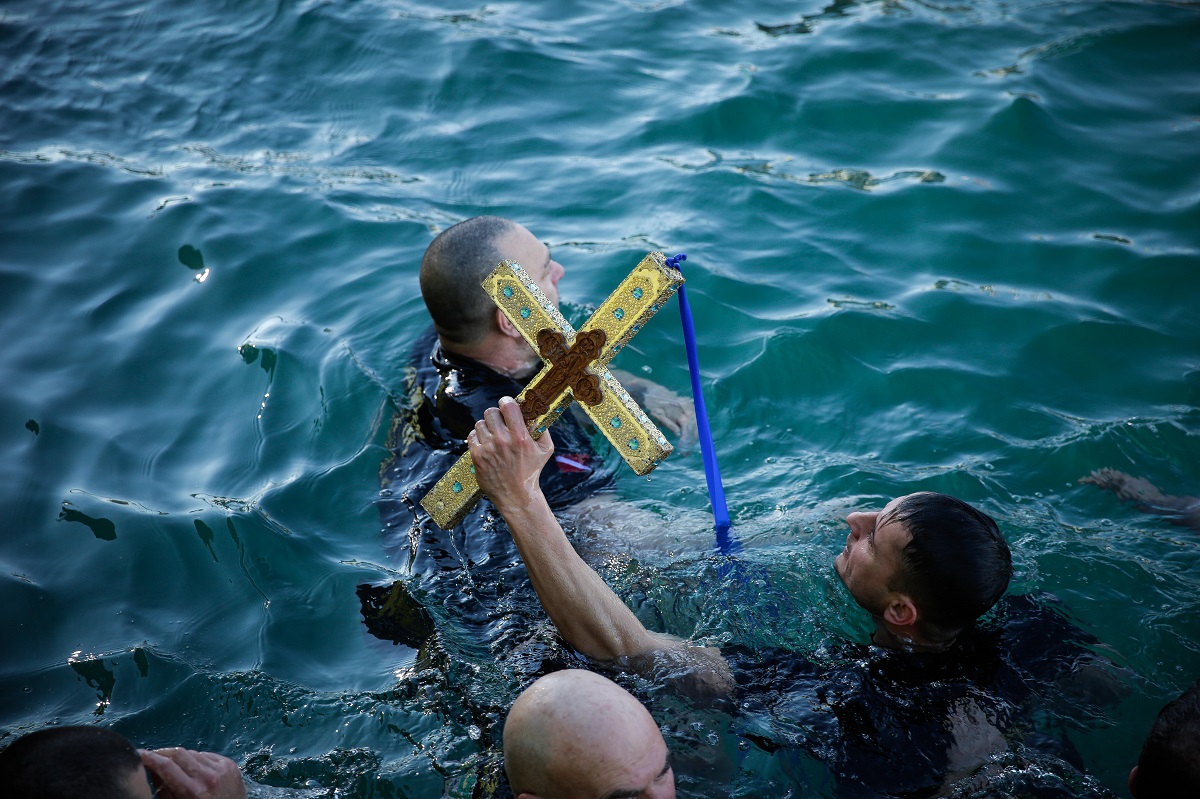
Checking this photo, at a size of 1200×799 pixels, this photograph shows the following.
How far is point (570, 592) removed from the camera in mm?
3865

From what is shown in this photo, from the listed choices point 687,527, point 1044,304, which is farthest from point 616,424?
point 1044,304

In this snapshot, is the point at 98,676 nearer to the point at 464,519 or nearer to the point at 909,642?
the point at 464,519

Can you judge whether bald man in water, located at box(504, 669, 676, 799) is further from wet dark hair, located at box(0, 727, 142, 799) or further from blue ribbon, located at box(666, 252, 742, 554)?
blue ribbon, located at box(666, 252, 742, 554)

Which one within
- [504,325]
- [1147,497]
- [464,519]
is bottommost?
[1147,497]

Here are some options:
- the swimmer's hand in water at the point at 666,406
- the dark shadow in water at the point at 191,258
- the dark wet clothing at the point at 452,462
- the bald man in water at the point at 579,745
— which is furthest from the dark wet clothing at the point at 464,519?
the dark shadow in water at the point at 191,258

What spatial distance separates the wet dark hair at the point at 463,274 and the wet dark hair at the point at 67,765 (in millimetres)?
2807

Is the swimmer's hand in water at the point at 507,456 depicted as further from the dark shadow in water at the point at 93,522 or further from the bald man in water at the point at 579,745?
the dark shadow in water at the point at 93,522

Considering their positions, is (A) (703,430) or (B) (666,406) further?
(B) (666,406)

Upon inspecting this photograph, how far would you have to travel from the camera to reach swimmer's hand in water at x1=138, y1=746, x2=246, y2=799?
3201mm

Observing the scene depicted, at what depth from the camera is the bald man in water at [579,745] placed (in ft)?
10.1

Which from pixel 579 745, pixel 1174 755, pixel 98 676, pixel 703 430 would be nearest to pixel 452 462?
pixel 703 430

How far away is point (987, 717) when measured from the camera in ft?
12.9

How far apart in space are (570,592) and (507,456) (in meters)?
0.63

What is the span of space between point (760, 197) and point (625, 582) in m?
4.09
